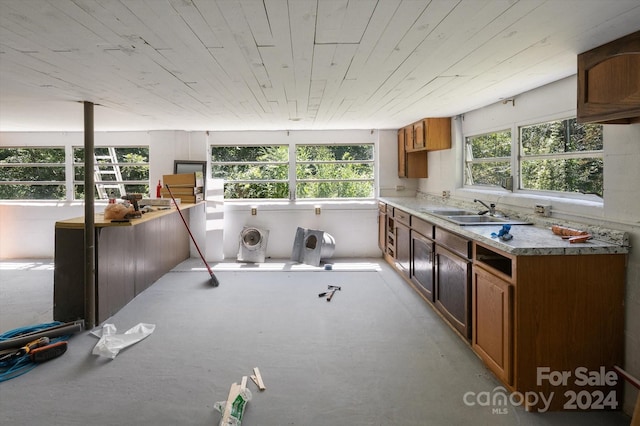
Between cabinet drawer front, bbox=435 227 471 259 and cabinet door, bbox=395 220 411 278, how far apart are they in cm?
102

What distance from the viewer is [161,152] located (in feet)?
19.3

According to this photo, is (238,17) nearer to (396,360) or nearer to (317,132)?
(396,360)

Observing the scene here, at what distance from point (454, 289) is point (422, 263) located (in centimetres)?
83

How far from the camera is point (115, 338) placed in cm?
295

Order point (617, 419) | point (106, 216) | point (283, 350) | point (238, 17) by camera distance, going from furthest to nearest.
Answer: point (106, 216) → point (283, 350) → point (617, 419) → point (238, 17)

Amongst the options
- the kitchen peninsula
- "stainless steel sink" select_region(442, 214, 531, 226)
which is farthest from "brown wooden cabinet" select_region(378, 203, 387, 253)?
the kitchen peninsula

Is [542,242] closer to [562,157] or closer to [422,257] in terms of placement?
[562,157]

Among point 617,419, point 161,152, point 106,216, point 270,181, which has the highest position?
point 161,152

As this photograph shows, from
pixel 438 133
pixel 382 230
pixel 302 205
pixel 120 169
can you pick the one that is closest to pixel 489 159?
pixel 438 133

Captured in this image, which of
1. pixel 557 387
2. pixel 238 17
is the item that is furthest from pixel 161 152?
pixel 557 387

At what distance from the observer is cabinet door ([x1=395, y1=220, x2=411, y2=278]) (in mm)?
4363

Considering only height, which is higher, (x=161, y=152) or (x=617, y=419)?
(x=161, y=152)

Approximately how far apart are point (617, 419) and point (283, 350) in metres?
2.19

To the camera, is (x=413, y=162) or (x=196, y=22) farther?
(x=413, y=162)
